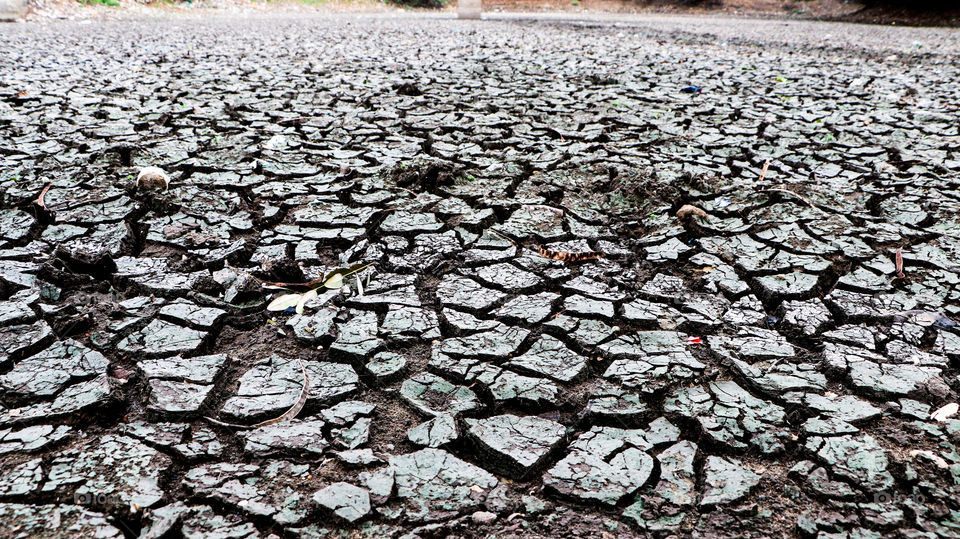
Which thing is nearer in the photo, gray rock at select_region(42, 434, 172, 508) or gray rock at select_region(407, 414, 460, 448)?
gray rock at select_region(42, 434, 172, 508)

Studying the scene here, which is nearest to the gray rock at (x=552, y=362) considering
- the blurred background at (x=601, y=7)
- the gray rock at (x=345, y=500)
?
the gray rock at (x=345, y=500)

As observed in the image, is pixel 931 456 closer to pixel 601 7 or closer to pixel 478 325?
pixel 478 325

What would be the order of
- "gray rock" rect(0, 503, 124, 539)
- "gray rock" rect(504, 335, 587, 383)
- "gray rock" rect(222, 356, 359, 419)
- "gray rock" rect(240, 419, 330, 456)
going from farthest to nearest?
"gray rock" rect(504, 335, 587, 383)
"gray rock" rect(222, 356, 359, 419)
"gray rock" rect(240, 419, 330, 456)
"gray rock" rect(0, 503, 124, 539)

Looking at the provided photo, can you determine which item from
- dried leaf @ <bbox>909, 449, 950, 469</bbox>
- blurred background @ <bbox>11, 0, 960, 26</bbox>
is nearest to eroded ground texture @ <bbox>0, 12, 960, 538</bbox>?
dried leaf @ <bbox>909, 449, 950, 469</bbox>

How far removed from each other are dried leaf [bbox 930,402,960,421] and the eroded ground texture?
0.8 inches

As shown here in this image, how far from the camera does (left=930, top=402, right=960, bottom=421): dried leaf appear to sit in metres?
1.42

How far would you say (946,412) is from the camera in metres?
1.43

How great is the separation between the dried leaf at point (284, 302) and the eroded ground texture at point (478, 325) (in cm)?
4

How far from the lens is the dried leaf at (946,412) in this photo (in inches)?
55.7


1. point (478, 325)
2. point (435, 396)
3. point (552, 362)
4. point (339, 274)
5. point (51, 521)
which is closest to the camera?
point (51, 521)

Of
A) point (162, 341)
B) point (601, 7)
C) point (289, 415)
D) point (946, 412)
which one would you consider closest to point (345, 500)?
point (289, 415)

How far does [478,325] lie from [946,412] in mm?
1132

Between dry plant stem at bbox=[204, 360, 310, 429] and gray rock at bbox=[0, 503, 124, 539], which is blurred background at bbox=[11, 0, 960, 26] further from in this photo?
gray rock at bbox=[0, 503, 124, 539]

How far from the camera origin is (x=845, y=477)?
1.25m
